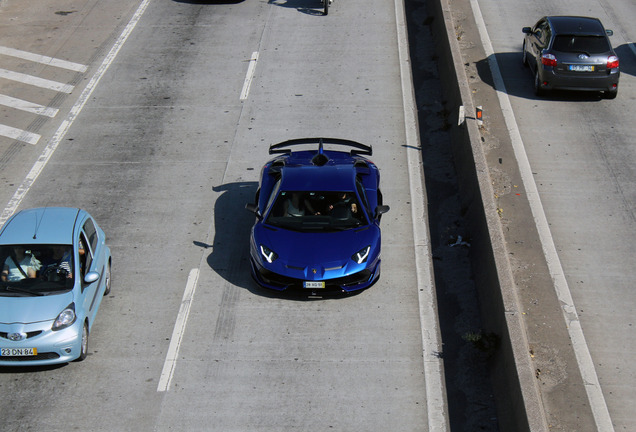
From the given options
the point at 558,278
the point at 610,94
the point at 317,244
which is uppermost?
the point at 317,244

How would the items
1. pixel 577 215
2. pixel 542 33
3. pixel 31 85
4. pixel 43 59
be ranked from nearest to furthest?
pixel 577 215, pixel 542 33, pixel 31 85, pixel 43 59

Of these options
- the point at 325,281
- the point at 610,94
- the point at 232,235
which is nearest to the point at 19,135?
the point at 232,235

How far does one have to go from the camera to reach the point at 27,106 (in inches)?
755

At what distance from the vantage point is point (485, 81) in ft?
65.8

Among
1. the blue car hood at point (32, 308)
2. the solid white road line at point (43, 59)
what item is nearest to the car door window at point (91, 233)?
the blue car hood at point (32, 308)

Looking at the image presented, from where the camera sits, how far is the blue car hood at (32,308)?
10719mm

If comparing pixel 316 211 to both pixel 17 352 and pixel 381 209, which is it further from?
pixel 17 352

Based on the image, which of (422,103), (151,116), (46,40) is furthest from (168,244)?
(46,40)

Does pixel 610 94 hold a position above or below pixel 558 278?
below

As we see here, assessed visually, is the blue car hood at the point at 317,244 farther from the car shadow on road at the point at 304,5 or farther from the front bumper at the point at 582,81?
the car shadow on road at the point at 304,5

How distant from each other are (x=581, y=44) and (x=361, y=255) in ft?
31.4

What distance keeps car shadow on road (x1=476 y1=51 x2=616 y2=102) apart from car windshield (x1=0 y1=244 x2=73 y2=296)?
11.7 m

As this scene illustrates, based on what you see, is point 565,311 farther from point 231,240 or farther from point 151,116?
point 151,116

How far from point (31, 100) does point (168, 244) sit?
7498 millimetres
